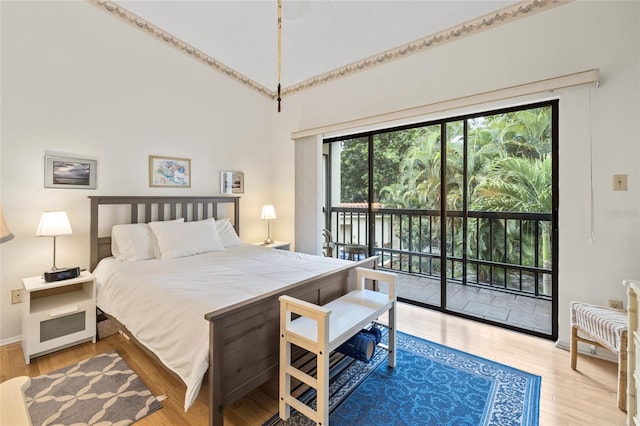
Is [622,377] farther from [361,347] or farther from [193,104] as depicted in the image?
[193,104]

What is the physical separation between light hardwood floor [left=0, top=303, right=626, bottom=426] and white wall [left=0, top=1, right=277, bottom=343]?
703 mm

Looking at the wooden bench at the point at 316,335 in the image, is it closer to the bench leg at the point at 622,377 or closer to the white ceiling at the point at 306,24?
the bench leg at the point at 622,377

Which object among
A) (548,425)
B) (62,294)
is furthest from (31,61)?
(548,425)

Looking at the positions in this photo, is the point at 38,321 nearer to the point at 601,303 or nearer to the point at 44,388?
the point at 44,388

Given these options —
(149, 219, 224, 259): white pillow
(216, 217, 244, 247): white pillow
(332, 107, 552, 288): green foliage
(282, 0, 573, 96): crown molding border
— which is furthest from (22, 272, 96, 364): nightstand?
(282, 0, 573, 96): crown molding border

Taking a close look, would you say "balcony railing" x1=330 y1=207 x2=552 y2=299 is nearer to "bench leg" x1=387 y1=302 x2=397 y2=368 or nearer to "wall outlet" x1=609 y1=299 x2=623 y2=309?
"wall outlet" x1=609 y1=299 x2=623 y2=309

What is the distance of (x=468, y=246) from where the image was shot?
308 centimetres

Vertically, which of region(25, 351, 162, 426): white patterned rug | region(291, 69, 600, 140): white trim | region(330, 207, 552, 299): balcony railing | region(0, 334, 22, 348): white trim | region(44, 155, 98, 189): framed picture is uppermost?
region(291, 69, 600, 140): white trim

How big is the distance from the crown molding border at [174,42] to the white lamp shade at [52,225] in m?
2.03

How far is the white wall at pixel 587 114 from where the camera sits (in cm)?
209

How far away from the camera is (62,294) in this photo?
260cm

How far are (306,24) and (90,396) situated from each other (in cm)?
338

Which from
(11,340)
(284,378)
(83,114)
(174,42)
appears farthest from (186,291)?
(174,42)

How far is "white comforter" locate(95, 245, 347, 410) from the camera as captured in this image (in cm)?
149
